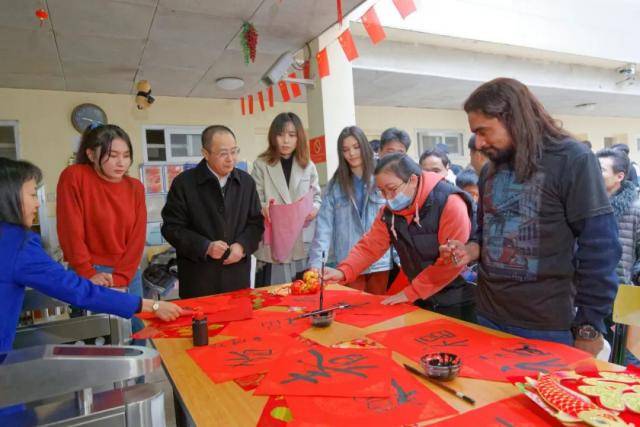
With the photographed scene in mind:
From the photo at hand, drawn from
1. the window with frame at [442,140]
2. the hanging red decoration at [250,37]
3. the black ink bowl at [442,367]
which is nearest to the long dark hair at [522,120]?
the black ink bowl at [442,367]

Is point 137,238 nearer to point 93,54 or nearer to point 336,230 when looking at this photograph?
point 336,230

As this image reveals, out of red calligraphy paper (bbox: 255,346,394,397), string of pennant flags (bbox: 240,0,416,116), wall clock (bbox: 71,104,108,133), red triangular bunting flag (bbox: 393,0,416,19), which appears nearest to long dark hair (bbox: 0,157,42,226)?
red calligraphy paper (bbox: 255,346,394,397)

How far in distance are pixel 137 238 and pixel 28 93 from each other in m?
3.96

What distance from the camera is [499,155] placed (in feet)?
4.07

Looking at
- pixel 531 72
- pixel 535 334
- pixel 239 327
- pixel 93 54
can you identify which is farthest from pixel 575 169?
pixel 531 72

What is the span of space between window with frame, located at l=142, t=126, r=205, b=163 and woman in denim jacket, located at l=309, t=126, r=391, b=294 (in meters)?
4.13

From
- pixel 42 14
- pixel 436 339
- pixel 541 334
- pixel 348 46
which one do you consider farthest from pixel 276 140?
Result: pixel 42 14

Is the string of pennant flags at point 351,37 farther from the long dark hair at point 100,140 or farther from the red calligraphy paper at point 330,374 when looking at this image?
the red calligraphy paper at point 330,374

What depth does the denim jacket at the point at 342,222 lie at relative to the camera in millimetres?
2123

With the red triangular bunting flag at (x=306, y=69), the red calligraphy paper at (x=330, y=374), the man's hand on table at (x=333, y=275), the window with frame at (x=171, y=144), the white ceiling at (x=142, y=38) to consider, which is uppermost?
the white ceiling at (x=142, y=38)

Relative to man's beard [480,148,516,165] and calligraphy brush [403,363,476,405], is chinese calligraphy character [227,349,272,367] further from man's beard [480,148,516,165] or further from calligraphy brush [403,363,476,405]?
man's beard [480,148,516,165]

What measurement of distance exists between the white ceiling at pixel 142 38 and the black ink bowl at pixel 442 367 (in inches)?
117

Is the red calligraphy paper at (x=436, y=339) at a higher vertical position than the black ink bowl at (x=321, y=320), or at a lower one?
lower

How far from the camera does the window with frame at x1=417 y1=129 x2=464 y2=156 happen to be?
7.88 meters
